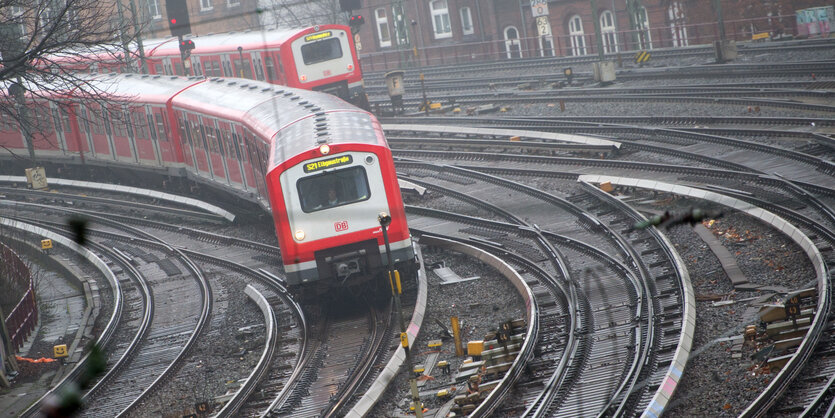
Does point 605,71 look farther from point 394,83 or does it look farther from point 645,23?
point 645,23

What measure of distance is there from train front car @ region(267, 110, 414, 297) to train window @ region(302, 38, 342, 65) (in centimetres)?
1533

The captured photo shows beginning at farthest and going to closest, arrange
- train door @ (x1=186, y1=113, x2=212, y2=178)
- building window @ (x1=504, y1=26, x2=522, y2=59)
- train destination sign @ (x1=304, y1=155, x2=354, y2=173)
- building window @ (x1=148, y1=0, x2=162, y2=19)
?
building window @ (x1=148, y1=0, x2=162, y2=19), building window @ (x1=504, y1=26, x2=522, y2=59), train door @ (x1=186, y1=113, x2=212, y2=178), train destination sign @ (x1=304, y1=155, x2=354, y2=173)

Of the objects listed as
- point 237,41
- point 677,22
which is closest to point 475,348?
point 237,41

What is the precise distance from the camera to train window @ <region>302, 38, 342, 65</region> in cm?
2855

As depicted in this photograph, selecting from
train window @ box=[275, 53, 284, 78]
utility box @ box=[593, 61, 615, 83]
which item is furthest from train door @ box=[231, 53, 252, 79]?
utility box @ box=[593, 61, 615, 83]

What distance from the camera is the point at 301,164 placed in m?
13.4

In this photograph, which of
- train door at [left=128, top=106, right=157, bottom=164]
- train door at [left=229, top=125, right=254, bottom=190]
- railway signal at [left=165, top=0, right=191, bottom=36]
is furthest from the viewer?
railway signal at [left=165, top=0, right=191, bottom=36]

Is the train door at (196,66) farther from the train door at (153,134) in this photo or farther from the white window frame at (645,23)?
the white window frame at (645,23)

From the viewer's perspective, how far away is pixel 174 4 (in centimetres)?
2630

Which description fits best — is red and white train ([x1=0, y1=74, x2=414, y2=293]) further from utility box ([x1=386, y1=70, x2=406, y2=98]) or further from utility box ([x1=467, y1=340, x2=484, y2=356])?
utility box ([x1=386, y1=70, x2=406, y2=98])

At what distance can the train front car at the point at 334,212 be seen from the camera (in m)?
13.4

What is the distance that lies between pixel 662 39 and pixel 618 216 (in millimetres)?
24150

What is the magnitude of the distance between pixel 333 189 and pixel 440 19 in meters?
36.3

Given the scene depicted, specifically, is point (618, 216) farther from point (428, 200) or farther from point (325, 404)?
point (325, 404)
